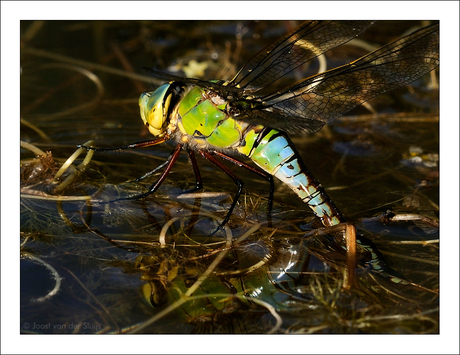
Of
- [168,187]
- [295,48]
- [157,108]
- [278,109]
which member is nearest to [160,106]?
[157,108]

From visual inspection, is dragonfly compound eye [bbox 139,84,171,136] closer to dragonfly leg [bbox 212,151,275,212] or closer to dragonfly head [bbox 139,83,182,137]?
dragonfly head [bbox 139,83,182,137]

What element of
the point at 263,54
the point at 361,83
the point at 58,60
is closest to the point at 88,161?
the point at 263,54

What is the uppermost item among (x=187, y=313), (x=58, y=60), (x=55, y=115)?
(x=58, y=60)

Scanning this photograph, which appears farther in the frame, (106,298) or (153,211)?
(153,211)

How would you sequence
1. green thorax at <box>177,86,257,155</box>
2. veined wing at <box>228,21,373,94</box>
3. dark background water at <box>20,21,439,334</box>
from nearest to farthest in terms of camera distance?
dark background water at <box>20,21,439,334</box>, green thorax at <box>177,86,257,155</box>, veined wing at <box>228,21,373,94</box>

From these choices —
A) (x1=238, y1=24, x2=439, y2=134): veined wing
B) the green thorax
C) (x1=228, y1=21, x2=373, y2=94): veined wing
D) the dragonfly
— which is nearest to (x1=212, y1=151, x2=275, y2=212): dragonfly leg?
the dragonfly

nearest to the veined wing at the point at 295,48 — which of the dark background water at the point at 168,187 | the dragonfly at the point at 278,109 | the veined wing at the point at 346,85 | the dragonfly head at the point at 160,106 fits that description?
the dragonfly at the point at 278,109

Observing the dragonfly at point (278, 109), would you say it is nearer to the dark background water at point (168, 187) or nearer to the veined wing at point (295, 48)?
the veined wing at point (295, 48)

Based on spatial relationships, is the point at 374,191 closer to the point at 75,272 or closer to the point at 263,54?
the point at 263,54
